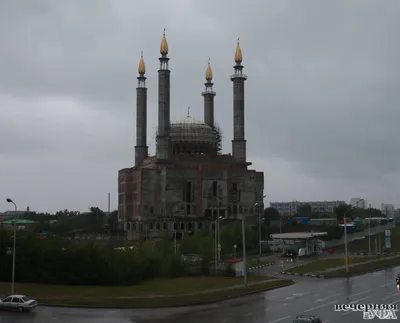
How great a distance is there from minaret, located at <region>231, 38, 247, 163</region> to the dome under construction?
21.9 ft

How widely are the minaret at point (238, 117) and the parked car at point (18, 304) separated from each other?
8684 cm

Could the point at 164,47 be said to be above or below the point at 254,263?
above

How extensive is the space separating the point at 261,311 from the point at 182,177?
80101 millimetres

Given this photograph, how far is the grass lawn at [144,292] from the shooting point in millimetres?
39438

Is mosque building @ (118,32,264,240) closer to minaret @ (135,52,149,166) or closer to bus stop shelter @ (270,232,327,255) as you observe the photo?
minaret @ (135,52,149,166)

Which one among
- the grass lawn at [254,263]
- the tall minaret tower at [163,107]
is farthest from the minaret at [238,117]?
the grass lawn at [254,263]

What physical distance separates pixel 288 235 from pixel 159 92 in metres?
42.5

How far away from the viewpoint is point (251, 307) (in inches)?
1527

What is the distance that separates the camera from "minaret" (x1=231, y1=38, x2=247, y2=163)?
121250mm

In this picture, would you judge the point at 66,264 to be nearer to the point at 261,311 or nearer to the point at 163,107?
the point at 261,311

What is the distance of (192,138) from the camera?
125m

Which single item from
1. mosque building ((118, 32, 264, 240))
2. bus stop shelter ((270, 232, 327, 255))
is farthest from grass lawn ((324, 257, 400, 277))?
mosque building ((118, 32, 264, 240))

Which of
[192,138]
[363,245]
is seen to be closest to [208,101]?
[192,138]

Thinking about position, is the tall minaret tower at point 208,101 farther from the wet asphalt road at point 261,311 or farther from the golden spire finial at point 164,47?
the wet asphalt road at point 261,311
